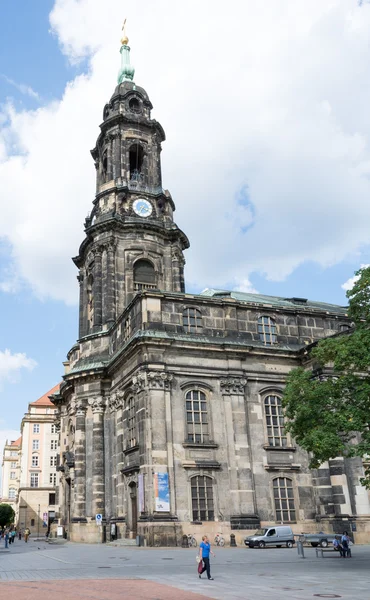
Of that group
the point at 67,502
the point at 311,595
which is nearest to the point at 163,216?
the point at 67,502

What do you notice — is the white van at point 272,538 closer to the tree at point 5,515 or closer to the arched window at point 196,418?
the arched window at point 196,418

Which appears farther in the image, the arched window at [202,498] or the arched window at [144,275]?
the arched window at [144,275]

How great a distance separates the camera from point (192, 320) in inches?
1505

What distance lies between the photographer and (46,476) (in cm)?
8925

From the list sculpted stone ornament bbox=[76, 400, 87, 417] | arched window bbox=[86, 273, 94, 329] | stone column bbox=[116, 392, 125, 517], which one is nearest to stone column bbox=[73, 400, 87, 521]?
sculpted stone ornament bbox=[76, 400, 87, 417]

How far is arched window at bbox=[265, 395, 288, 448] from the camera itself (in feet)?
123

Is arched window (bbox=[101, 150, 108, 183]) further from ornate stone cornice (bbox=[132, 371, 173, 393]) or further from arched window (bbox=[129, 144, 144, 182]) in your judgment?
ornate stone cornice (bbox=[132, 371, 173, 393])

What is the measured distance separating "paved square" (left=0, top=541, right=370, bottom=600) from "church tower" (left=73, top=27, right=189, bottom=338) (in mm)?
24539

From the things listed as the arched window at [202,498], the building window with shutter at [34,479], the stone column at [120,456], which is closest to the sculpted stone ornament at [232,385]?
the arched window at [202,498]

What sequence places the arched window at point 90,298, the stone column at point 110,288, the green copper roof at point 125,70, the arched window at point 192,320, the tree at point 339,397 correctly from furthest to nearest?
the green copper roof at point 125,70 < the arched window at point 90,298 < the stone column at point 110,288 < the arched window at point 192,320 < the tree at point 339,397

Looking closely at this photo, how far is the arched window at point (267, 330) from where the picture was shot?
39750 mm

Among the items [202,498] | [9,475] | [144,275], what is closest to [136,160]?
[144,275]

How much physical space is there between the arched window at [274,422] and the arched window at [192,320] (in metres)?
6.52

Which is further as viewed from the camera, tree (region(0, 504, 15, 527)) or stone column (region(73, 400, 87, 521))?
tree (region(0, 504, 15, 527))
